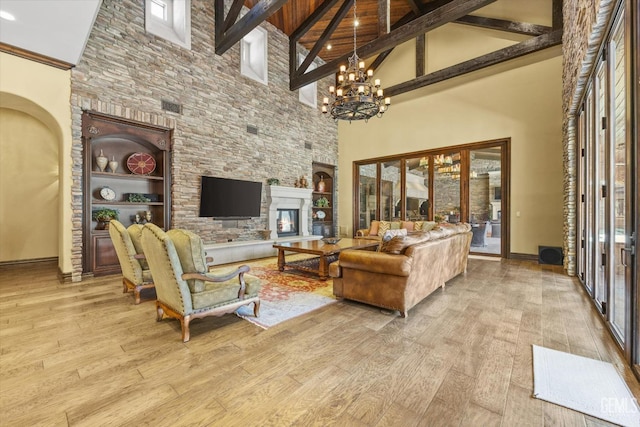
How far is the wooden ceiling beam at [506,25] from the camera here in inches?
249

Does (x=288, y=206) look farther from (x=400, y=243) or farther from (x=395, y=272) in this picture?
(x=395, y=272)

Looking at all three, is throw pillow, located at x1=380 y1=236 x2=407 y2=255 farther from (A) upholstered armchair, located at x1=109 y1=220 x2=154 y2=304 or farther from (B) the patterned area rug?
(A) upholstered armchair, located at x1=109 y1=220 x2=154 y2=304

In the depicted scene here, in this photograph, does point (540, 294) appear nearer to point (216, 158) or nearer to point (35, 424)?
point (35, 424)

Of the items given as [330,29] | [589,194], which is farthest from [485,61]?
[589,194]

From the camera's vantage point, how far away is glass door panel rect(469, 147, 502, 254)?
7.09 m

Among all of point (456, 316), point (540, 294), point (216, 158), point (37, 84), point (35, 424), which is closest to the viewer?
point (35, 424)

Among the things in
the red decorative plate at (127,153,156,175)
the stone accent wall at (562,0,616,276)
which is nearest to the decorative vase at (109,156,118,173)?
the red decorative plate at (127,153,156,175)

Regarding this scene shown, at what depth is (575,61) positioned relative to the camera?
3939 mm

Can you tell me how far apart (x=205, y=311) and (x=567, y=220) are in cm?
640

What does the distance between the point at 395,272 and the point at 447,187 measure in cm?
573

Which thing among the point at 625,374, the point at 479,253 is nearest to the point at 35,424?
the point at 625,374

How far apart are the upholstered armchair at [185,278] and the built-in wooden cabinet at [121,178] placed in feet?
10.0

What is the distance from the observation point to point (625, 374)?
6.60 ft

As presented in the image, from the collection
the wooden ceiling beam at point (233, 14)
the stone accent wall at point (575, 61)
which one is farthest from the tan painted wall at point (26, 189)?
the stone accent wall at point (575, 61)
